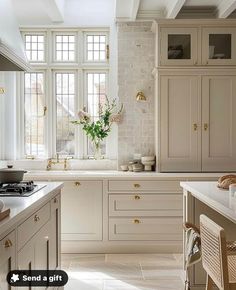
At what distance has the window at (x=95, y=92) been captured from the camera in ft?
18.9

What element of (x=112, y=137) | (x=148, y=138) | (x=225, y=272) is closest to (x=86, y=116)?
(x=112, y=137)

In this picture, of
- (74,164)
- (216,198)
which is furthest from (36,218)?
(74,164)

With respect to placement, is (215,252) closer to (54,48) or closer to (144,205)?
(144,205)

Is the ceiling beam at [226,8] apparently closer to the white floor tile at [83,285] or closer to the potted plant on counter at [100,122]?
the potted plant on counter at [100,122]

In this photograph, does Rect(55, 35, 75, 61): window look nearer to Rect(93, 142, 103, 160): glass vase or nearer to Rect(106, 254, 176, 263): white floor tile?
Rect(93, 142, 103, 160): glass vase

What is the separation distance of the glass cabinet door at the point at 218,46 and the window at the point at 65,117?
1.93m

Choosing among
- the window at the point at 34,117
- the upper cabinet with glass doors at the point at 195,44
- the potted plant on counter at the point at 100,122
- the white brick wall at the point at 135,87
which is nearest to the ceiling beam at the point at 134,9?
the white brick wall at the point at 135,87

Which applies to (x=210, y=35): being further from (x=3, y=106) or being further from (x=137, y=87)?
(x=3, y=106)

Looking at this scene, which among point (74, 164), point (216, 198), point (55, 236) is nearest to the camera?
point (216, 198)

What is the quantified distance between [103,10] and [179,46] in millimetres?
1295

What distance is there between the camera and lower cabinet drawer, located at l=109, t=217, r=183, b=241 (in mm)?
4898

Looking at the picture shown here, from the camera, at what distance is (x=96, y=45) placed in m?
5.78

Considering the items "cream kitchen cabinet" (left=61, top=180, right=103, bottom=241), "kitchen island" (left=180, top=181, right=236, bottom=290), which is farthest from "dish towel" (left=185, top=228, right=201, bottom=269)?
"cream kitchen cabinet" (left=61, top=180, right=103, bottom=241)

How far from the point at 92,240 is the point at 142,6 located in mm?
3021
